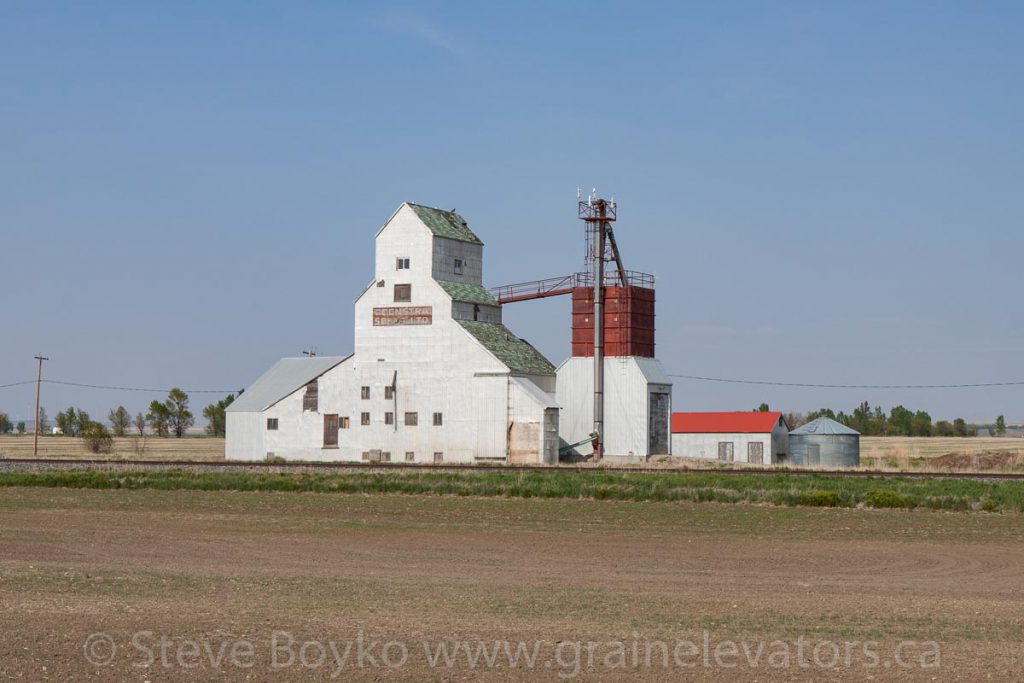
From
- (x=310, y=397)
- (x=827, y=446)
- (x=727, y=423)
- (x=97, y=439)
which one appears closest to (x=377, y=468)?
(x=310, y=397)

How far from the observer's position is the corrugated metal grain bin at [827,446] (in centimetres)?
7081

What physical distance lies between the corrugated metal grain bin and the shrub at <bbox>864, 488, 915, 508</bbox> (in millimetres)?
35643

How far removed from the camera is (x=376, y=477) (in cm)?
4400

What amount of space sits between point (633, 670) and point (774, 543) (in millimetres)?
13438

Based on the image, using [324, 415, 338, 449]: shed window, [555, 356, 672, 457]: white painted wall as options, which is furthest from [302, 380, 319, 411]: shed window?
[555, 356, 672, 457]: white painted wall

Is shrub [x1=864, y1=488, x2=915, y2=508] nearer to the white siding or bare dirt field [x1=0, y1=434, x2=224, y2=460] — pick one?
the white siding

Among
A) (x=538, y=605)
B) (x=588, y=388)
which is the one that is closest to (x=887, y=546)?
(x=538, y=605)

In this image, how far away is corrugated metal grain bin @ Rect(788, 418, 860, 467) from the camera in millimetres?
70812

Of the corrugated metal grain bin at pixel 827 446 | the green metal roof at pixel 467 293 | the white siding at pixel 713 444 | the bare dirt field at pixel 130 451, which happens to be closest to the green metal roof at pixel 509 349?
the green metal roof at pixel 467 293

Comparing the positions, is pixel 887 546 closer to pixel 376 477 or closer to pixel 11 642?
pixel 11 642

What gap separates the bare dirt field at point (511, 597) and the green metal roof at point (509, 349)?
31095mm

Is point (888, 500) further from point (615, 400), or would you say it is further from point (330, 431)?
point (330, 431)

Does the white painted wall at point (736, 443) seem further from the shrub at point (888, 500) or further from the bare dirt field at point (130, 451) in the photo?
the shrub at point (888, 500)

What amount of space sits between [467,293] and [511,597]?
4692cm
